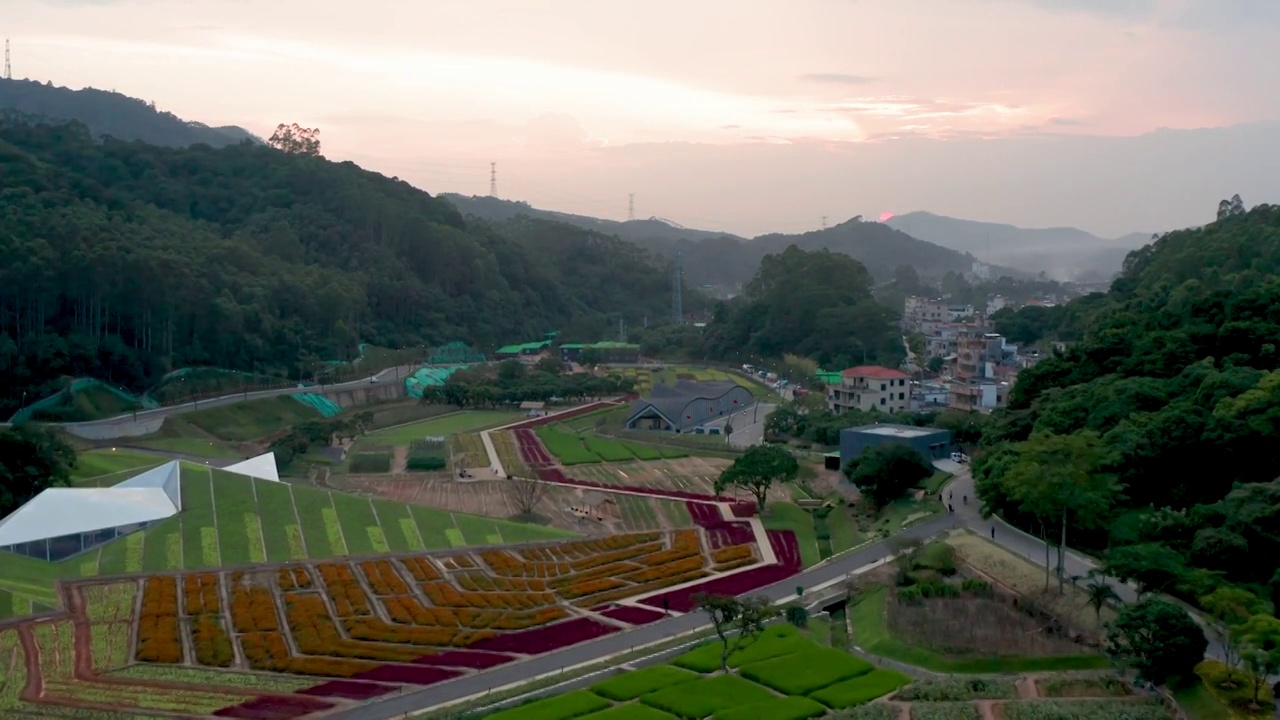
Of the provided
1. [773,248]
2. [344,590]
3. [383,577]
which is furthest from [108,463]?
[773,248]

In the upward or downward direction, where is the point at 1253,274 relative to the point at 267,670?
upward

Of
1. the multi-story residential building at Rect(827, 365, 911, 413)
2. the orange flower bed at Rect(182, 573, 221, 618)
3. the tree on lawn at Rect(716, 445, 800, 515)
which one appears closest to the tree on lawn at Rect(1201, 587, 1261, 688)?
the tree on lawn at Rect(716, 445, 800, 515)

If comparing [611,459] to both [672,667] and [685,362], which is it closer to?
[672,667]

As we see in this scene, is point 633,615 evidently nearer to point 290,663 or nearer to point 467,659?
point 467,659

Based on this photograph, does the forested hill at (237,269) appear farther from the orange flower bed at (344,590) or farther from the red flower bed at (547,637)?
the red flower bed at (547,637)

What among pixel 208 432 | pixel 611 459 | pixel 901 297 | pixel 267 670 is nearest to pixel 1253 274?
pixel 611 459
